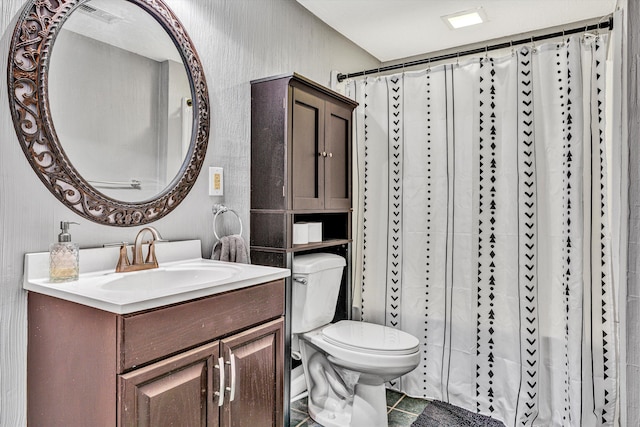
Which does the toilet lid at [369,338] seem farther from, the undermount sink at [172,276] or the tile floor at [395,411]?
the undermount sink at [172,276]

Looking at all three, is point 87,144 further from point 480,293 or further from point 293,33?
point 480,293

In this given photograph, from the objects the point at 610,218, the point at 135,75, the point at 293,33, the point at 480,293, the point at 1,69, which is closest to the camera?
the point at 1,69

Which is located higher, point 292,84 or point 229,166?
point 292,84

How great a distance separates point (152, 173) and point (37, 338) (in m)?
0.68

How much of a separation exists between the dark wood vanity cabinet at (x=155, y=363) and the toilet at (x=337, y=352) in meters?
0.58

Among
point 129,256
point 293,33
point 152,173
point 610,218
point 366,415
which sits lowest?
point 366,415

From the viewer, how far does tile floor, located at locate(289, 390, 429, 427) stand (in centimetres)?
211

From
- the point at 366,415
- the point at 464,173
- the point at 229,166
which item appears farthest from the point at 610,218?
the point at 229,166

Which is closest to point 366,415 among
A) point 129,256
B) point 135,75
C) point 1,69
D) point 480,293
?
point 480,293

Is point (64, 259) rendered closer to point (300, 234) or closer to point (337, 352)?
point (300, 234)

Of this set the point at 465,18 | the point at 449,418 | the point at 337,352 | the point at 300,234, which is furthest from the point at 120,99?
the point at 449,418

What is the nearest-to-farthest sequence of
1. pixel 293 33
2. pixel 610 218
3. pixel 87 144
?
pixel 87 144 → pixel 610 218 → pixel 293 33

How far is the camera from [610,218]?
75.4 inches

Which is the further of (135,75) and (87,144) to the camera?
(135,75)
